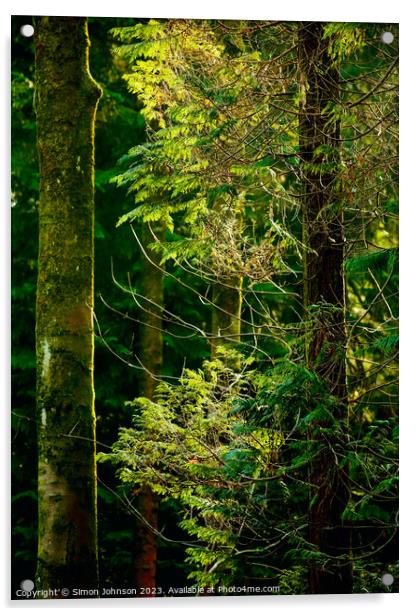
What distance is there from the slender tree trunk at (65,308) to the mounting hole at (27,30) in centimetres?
4

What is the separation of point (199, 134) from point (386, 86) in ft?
3.24

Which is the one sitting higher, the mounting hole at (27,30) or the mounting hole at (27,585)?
the mounting hole at (27,30)

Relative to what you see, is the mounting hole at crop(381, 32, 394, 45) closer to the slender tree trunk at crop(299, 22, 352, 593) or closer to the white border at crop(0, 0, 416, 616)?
the white border at crop(0, 0, 416, 616)

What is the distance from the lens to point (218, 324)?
648 cm

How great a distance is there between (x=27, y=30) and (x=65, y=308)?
1.34 m

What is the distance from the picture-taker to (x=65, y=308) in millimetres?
4320

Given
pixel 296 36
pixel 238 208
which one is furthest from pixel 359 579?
pixel 296 36

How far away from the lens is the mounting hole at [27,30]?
14.1 feet

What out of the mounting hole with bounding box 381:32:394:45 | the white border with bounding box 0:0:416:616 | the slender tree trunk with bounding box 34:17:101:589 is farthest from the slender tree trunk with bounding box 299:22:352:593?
the slender tree trunk with bounding box 34:17:101:589

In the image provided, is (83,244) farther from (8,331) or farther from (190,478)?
(190,478)
